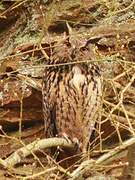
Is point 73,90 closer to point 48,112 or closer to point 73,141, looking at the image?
point 48,112

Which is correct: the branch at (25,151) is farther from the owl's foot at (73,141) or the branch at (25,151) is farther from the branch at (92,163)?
the owl's foot at (73,141)

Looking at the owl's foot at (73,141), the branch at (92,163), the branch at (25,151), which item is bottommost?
the owl's foot at (73,141)

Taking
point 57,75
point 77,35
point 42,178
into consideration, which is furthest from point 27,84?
point 42,178

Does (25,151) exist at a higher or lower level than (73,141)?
higher

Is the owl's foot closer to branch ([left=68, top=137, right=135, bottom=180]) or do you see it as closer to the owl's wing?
the owl's wing

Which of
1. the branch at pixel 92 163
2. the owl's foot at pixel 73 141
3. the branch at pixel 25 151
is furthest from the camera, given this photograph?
the owl's foot at pixel 73 141

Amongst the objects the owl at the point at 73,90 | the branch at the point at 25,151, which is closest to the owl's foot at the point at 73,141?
the owl at the point at 73,90

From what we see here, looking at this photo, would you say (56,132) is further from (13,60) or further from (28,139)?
(13,60)

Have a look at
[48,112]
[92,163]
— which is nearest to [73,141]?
[48,112]
